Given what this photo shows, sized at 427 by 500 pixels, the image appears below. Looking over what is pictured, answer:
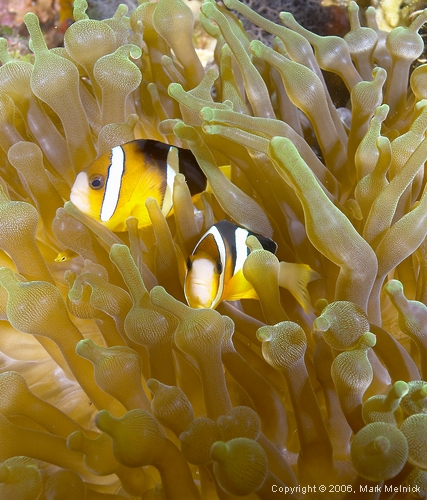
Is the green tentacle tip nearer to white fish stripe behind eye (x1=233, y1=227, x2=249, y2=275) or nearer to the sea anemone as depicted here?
the sea anemone

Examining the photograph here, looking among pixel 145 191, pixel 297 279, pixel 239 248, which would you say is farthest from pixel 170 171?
pixel 297 279

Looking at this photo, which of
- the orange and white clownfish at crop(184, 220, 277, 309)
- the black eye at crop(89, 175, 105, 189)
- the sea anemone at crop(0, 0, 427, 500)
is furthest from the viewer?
the black eye at crop(89, 175, 105, 189)

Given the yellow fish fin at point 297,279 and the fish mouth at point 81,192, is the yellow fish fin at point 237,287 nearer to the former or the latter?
the yellow fish fin at point 297,279

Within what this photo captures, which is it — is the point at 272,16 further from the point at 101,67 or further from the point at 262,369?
the point at 262,369

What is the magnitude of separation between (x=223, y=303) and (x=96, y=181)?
0.46m

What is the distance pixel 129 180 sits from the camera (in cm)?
131

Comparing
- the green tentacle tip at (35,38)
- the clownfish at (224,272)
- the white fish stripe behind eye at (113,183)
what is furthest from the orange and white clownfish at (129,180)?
the green tentacle tip at (35,38)

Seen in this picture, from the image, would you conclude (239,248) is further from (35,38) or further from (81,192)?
(35,38)

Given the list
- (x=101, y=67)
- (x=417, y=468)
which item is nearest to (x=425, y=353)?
(x=417, y=468)

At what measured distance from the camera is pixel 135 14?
1.74 m

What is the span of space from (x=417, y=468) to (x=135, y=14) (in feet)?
5.31

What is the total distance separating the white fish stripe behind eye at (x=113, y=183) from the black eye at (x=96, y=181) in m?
0.01

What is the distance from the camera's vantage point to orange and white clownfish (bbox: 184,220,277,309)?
3.51ft

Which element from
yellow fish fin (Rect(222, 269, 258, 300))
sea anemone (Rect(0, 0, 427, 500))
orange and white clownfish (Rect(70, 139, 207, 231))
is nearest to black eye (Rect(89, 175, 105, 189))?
orange and white clownfish (Rect(70, 139, 207, 231))
